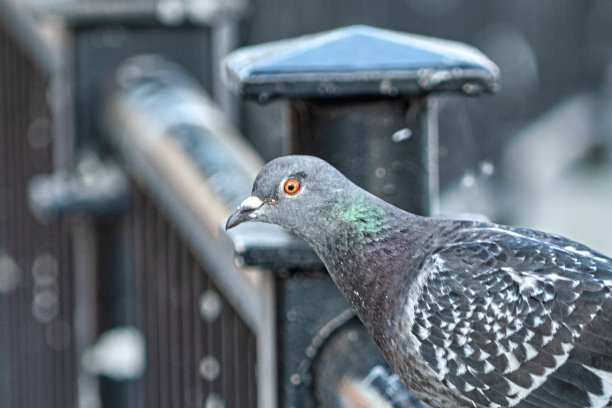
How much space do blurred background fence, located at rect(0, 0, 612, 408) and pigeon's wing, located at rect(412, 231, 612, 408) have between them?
138mm

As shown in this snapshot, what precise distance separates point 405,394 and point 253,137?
4.58 meters

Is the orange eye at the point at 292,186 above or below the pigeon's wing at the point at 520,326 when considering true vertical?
above

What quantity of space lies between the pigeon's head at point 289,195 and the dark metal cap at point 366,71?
148 millimetres

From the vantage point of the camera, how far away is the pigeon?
5.90ft

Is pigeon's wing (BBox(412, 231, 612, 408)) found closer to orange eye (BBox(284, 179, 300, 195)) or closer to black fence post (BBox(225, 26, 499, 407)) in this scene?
black fence post (BBox(225, 26, 499, 407))

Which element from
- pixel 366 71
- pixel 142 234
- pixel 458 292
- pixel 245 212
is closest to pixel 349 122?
pixel 366 71

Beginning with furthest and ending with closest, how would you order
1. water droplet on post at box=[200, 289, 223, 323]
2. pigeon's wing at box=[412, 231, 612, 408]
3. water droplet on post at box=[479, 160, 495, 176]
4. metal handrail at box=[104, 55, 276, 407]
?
water droplet on post at box=[479, 160, 495, 176], water droplet on post at box=[200, 289, 223, 323], metal handrail at box=[104, 55, 276, 407], pigeon's wing at box=[412, 231, 612, 408]

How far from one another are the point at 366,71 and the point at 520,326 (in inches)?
19.3

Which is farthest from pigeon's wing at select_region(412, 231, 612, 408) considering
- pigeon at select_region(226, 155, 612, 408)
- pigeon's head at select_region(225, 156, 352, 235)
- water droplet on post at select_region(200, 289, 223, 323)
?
water droplet on post at select_region(200, 289, 223, 323)

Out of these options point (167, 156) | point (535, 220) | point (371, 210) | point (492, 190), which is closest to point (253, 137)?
point (492, 190)

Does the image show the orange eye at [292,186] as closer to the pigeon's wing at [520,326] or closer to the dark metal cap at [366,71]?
→ the dark metal cap at [366,71]

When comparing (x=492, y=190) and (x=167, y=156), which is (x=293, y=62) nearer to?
(x=167, y=156)

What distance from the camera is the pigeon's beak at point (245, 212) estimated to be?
6.44 feet

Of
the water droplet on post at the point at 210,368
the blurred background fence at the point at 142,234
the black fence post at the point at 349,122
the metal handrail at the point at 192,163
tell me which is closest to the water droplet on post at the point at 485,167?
the blurred background fence at the point at 142,234
